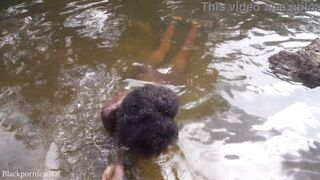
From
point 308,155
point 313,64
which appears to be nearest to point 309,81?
point 313,64

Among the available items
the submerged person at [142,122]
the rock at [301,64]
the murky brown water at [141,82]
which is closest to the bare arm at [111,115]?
the submerged person at [142,122]

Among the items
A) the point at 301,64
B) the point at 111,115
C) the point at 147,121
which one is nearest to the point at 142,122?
the point at 147,121

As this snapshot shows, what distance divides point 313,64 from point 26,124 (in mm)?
2904

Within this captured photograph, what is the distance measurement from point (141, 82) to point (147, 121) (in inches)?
55.1

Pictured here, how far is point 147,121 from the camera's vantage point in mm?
3129

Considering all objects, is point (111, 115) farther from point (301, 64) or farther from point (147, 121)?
point (301, 64)

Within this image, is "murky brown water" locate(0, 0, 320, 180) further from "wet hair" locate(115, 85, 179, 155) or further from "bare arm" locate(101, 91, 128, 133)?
"wet hair" locate(115, 85, 179, 155)

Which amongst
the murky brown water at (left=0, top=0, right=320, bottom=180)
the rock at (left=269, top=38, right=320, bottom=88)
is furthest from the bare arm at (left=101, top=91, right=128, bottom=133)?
the rock at (left=269, top=38, right=320, bottom=88)

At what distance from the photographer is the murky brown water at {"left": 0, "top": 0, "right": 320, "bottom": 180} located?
138 inches

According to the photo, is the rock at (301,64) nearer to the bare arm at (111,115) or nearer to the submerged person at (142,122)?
the submerged person at (142,122)

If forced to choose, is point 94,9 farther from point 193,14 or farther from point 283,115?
point 283,115

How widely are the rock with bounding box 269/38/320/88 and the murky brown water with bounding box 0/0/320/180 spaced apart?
0.13 m

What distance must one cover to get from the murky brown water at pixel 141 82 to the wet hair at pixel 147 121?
0.27 metres

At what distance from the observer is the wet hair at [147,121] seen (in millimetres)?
3094
